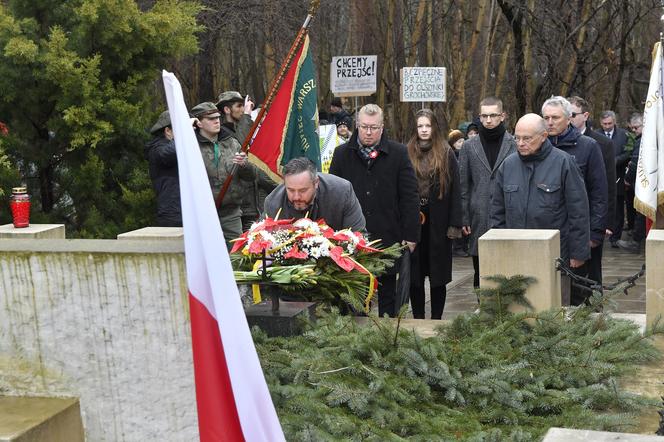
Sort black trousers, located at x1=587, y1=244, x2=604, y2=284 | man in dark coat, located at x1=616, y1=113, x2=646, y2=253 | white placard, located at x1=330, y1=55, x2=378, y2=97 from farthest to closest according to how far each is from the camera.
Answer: white placard, located at x1=330, y1=55, x2=378, y2=97 → man in dark coat, located at x1=616, y1=113, x2=646, y2=253 → black trousers, located at x1=587, y1=244, x2=604, y2=284

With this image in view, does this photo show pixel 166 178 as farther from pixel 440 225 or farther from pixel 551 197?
pixel 551 197

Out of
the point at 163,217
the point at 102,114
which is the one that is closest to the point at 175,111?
the point at 163,217

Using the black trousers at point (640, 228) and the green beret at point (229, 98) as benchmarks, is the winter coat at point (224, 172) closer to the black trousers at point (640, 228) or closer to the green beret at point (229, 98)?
the green beret at point (229, 98)

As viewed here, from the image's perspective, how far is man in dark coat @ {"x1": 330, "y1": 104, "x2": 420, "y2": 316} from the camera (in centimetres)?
794

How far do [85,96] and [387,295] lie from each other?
391 centimetres

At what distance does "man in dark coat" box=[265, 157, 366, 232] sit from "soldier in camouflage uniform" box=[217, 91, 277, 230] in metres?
2.03

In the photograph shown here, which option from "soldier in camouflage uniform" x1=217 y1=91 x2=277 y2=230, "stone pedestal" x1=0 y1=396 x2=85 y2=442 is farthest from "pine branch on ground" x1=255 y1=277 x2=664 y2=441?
"soldier in camouflage uniform" x1=217 y1=91 x2=277 y2=230

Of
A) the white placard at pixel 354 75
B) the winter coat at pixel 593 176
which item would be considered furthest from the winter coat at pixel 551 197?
the white placard at pixel 354 75

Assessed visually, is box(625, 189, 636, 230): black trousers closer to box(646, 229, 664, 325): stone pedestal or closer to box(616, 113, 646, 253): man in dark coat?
box(616, 113, 646, 253): man in dark coat

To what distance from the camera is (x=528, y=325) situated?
5887mm

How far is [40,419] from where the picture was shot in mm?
3500

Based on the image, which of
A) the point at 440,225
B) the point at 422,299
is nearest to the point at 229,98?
the point at 440,225

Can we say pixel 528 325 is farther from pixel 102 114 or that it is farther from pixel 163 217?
pixel 102 114

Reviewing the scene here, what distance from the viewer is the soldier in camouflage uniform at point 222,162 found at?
8531 mm
